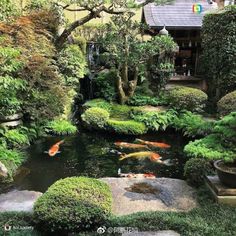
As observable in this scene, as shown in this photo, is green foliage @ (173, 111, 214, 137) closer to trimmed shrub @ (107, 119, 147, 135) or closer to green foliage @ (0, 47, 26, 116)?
trimmed shrub @ (107, 119, 147, 135)

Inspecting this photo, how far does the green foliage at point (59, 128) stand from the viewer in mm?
12211

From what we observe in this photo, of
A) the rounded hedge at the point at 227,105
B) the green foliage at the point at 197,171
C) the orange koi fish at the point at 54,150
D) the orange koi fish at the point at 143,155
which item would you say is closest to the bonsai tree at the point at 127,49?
the rounded hedge at the point at 227,105

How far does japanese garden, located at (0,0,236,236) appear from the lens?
17.1 feet

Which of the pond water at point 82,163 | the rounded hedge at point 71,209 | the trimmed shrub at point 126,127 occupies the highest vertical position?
the rounded hedge at point 71,209

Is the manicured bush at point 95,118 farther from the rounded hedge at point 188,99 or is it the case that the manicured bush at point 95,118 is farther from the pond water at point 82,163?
the rounded hedge at point 188,99

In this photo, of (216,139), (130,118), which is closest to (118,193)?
(216,139)

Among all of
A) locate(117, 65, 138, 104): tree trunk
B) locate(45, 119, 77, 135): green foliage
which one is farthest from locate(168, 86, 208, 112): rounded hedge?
locate(45, 119, 77, 135): green foliage

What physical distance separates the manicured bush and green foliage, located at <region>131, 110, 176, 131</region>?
1240 millimetres

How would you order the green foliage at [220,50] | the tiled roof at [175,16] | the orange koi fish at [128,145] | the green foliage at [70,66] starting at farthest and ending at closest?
the tiled roof at [175,16] < the green foliage at [220,50] < the green foliage at [70,66] < the orange koi fish at [128,145]

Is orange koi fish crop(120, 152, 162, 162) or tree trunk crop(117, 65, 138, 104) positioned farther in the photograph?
tree trunk crop(117, 65, 138, 104)

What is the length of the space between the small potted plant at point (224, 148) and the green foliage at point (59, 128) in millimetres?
6748

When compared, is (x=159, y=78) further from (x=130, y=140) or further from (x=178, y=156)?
(x=178, y=156)

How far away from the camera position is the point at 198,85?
59.0 feet

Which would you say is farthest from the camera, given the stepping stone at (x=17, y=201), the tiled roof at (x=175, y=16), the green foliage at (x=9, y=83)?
the tiled roof at (x=175, y=16)
